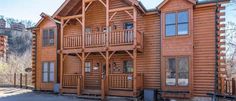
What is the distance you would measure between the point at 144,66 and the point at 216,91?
467 cm

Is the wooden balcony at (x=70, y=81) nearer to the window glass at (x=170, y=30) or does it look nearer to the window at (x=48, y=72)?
the window at (x=48, y=72)

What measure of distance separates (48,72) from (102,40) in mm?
6253

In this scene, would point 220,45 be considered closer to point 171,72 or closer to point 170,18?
point 171,72

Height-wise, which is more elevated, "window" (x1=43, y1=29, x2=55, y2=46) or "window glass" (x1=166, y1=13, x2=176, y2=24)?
"window glass" (x1=166, y1=13, x2=176, y2=24)

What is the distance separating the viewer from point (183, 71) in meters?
14.7

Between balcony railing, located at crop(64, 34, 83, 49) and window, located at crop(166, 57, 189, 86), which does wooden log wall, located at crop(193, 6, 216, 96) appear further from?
balcony railing, located at crop(64, 34, 83, 49)

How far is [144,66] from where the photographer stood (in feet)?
53.6

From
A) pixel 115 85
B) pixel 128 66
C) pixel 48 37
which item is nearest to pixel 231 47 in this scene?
pixel 128 66

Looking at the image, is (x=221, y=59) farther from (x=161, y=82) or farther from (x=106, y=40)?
(x=106, y=40)

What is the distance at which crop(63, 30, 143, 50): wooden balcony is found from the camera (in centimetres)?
1518

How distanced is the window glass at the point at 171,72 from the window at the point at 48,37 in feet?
31.4

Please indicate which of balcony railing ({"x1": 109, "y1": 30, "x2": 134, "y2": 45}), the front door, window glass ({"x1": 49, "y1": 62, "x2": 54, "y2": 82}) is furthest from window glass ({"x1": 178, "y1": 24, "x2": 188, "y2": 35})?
window glass ({"x1": 49, "y1": 62, "x2": 54, "y2": 82})

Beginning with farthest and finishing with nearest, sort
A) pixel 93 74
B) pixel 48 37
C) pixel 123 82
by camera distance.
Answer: pixel 48 37, pixel 93 74, pixel 123 82

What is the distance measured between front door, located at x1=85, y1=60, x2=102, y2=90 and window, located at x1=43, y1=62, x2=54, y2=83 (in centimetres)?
305
